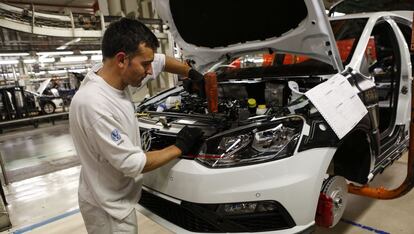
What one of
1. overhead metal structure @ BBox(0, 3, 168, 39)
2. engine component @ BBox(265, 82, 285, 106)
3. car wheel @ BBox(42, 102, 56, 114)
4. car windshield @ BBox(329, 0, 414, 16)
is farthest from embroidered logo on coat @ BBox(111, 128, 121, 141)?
car wheel @ BBox(42, 102, 56, 114)

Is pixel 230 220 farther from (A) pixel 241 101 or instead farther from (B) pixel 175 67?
(B) pixel 175 67

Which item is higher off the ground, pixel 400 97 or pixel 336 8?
pixel 336 8

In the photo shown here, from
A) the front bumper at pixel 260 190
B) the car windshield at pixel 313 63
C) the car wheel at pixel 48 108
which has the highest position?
the car windshield at pixel 313 63

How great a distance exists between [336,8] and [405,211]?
3264mm

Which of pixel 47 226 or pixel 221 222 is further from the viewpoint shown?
pixel 47 226

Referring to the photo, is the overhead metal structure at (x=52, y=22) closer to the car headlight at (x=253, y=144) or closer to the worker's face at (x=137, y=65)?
the worker's face at (x=137, y=65)

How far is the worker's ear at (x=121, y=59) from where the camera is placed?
4.47 ft

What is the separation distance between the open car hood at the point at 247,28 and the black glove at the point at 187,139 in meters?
0.96

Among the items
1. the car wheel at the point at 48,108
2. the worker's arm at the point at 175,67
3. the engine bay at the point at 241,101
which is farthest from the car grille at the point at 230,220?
the car wheel at the point at 48,108

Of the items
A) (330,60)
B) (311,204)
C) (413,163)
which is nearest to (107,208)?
(311,204)

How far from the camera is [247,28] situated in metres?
2.35

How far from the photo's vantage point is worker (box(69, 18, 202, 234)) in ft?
4.44

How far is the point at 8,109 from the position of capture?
8664 millimetres

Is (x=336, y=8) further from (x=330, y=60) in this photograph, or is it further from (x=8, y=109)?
(x=8, y=109)
